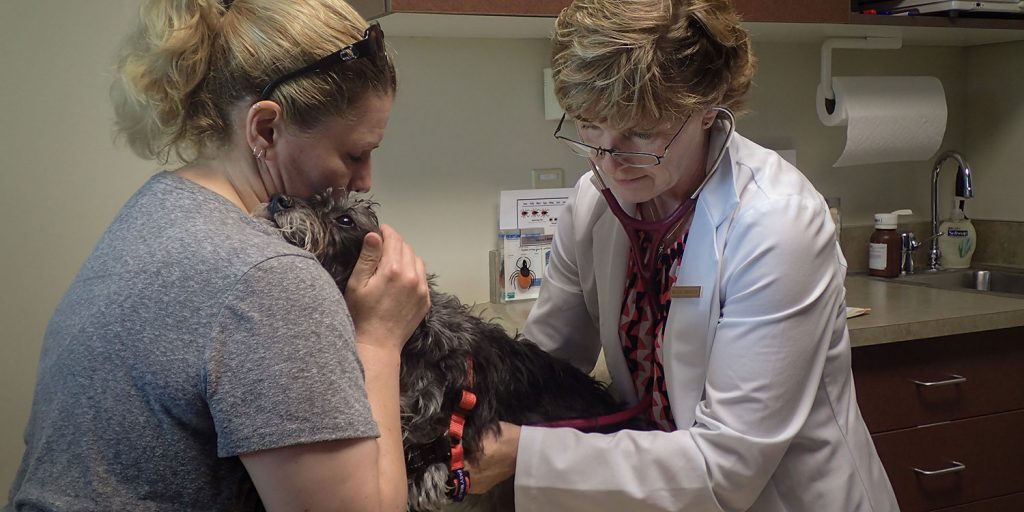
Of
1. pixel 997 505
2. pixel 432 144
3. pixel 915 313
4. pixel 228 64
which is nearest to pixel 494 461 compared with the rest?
pixel 228 64

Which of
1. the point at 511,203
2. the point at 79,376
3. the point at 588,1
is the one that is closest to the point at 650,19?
the point at 588,1

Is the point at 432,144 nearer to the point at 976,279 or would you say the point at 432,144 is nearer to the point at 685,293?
the point at 685,293

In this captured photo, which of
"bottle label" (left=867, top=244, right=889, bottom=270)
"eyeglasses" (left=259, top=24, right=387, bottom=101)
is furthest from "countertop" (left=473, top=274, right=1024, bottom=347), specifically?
"eyeglasses" (left=259, top=24, right=387, bottom=101)

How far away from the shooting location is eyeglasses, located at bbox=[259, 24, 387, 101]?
1.04 metres

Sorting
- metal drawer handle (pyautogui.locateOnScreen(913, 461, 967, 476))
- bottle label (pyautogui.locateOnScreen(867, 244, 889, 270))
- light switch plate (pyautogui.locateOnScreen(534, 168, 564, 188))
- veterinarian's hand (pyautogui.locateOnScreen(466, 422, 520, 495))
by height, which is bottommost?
metal drawer handle (pyautogui.locateOnScreen(913, 461, 967, 476))

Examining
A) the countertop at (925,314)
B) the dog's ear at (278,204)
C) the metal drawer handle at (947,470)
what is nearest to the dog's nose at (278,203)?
the dog's ear at (278,204)

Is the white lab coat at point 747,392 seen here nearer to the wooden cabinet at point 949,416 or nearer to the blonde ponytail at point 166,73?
the blonde ponytail at point 166,73

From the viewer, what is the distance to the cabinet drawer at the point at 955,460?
226 cm

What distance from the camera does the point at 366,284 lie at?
112cm

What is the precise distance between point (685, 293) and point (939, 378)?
1302 millimetres

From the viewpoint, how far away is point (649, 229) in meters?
1.42

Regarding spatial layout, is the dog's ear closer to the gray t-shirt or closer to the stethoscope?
the gray t-shirt

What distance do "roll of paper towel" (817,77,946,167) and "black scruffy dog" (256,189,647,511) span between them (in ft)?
5.33

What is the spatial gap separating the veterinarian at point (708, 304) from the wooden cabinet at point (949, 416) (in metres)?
0.89
